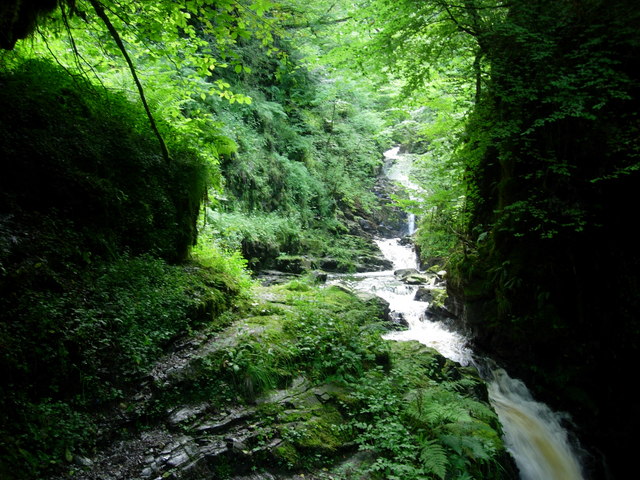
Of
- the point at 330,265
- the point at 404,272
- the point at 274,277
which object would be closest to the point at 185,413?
the point at 274,277

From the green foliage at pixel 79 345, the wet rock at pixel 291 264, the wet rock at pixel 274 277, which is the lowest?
the wet rock at pixel 274 277

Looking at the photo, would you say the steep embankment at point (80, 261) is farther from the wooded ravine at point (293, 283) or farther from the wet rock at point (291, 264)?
the wet rock at point (291, 264)

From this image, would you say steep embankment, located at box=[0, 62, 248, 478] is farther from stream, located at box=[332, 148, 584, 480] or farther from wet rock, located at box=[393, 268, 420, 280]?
wet rock, located at box=[393, 268, 420, 280]

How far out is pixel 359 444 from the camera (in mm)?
4035

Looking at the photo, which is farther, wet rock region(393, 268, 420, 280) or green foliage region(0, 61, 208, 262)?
wet rock region(393, 268, 420, 280)

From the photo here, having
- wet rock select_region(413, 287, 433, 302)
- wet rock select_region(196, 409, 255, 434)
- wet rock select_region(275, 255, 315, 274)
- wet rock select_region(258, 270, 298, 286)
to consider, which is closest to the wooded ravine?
wet rock select_region(196, 409, 255, 434)

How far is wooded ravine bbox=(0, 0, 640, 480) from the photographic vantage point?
343 centimetres

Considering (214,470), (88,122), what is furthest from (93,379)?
(88,122)

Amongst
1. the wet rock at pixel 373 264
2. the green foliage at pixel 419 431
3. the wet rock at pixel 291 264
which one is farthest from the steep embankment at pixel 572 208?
the wet rock at pixel 373 264

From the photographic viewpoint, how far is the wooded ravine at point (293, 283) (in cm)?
343

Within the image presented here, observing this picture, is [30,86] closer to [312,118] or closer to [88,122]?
[88,122]

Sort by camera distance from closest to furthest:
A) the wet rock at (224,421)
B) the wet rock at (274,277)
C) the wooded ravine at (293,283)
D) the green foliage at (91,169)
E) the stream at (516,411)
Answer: the wooded ravine at (293,283) < the wet rock at (224,421) < the green foliage at (91,169) < the stream at (516,411) < the wet rock at (274,277)

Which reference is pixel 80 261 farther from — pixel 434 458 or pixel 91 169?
pixel 434 458

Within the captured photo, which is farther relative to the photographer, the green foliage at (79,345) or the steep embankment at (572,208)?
the steep embankment at (572,208)
